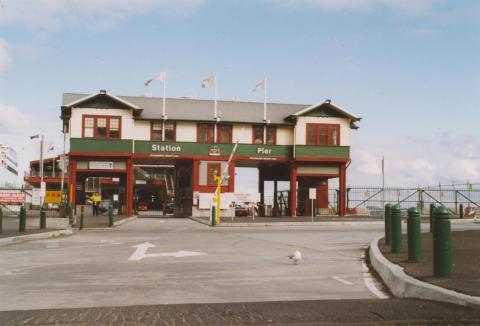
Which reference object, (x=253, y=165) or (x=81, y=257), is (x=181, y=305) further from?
(x=253, y=165)

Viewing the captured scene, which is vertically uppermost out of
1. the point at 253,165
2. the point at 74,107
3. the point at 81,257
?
the point at 74,107

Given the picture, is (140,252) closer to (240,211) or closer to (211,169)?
(211,169)

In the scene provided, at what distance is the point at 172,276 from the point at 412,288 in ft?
13.5

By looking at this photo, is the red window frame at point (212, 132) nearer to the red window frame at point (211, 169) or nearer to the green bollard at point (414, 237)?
the red window frame at point (211, 169)

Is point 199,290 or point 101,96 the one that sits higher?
point 101,96

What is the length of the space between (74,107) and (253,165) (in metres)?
15.7

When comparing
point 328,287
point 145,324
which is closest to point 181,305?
point 145,324

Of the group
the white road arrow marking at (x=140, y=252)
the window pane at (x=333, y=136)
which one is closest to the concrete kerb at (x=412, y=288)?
the white road arrow marking at (x=140, y=252)

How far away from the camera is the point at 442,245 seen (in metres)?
7.60

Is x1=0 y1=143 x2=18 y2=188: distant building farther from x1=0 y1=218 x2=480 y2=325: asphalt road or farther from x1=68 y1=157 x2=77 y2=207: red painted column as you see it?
x1=0 y1=218 x2=480 y2=325: asphalt road

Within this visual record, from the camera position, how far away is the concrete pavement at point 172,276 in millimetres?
7449

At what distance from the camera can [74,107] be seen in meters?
42.6

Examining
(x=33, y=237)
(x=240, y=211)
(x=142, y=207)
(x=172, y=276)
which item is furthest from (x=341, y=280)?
(x=142, y=207)

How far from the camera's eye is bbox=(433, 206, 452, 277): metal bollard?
299 inches
